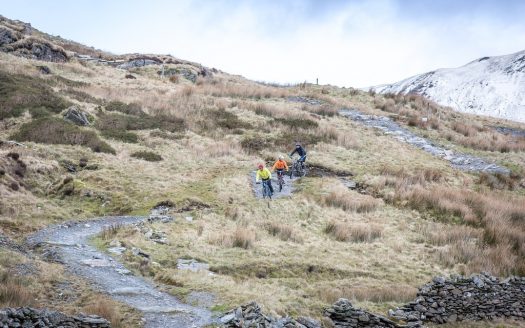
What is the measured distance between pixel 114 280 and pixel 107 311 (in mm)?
2450

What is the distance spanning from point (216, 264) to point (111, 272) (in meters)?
3.24

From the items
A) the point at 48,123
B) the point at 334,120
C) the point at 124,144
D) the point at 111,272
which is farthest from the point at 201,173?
the point at 334,120

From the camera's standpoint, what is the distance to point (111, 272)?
496 inches

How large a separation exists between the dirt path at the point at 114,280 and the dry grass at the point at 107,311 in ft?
2.03

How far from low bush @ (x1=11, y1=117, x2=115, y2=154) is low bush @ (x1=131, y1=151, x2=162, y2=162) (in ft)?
4.13

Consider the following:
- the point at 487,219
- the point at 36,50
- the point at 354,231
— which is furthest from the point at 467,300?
the point at 36,50

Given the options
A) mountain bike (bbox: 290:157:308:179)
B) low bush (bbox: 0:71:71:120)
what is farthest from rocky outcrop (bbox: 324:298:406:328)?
low bush (bbox: 0:71:71:120)

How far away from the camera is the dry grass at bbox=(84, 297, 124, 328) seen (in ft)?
31.2

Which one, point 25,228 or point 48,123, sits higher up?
point 48,123

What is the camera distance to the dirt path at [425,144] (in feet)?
106

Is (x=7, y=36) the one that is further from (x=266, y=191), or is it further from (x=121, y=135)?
(x=266, y=191)

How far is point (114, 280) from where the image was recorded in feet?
39.6

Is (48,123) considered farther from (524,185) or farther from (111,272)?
(524,185)

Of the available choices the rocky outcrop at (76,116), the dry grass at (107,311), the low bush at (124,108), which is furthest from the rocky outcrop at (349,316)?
the low bush at (124,108)
